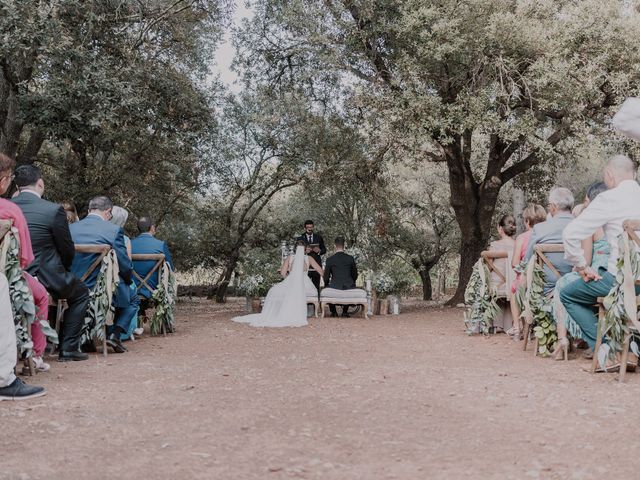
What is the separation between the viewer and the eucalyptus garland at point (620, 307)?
4.88 meters

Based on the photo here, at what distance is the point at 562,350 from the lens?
6457 mm

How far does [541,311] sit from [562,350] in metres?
0.46

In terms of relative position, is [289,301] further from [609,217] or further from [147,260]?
[609,217]

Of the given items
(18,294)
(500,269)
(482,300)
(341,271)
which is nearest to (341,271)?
(341,271)

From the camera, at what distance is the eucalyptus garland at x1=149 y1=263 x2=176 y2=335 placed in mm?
8836

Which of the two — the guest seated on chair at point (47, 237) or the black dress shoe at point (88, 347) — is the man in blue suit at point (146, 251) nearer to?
the black dress shoe at point (88, 347)

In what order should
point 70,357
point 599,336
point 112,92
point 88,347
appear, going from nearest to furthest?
point 599,336 < point 70,357 < point 88,347 < point 112,92

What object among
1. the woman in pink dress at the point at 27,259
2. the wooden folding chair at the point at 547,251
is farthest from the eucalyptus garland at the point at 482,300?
the woman in pink dress at the point at 27,259

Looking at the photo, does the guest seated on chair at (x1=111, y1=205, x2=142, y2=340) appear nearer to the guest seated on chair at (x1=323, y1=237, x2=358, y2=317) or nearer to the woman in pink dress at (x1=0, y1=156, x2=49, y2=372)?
the woman in pink dress at (x1=0, y1=156, x2=49, y2=372)

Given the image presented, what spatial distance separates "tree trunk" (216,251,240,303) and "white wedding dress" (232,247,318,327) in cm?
765

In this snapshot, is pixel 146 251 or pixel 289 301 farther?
pixel 289 301

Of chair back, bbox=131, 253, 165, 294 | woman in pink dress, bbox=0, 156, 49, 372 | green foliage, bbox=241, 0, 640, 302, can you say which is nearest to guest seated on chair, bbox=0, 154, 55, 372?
woman in pink dress, bbox=0, 156, 49, 372

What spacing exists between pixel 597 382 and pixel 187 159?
1059 cm

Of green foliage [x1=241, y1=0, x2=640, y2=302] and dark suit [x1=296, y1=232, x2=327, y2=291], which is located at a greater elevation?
green foliage [x1=241, y1=0, x2=640, y2=302]
